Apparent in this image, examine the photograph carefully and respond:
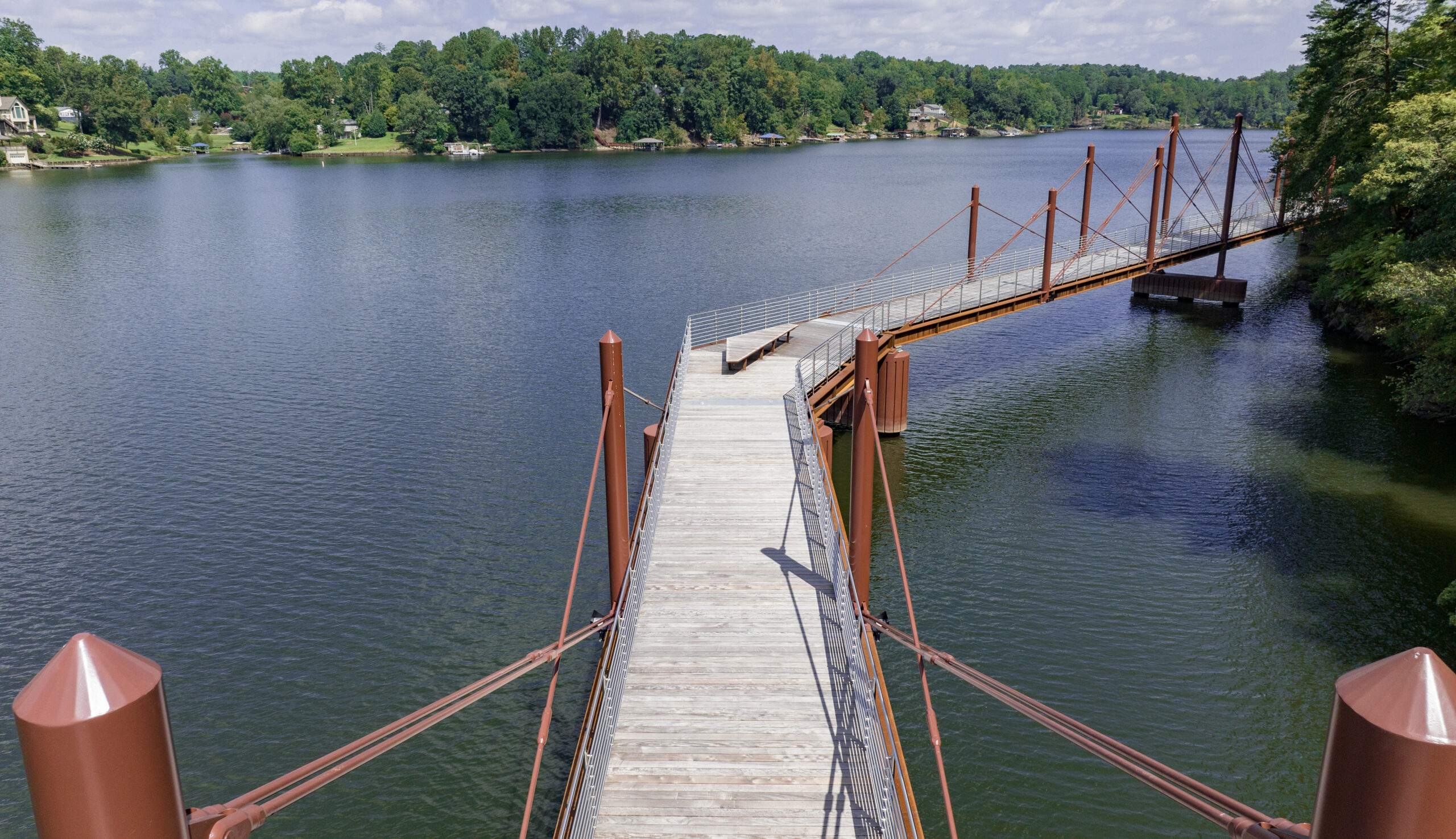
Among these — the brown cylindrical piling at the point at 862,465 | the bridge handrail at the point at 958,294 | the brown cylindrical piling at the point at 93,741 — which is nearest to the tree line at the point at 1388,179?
the bridge handrail at the point at 958,294

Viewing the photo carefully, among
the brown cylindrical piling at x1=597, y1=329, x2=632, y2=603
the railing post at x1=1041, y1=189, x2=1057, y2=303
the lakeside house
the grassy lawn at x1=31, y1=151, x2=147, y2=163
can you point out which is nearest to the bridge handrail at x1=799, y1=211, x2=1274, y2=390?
the railing post at x1=1041, y1=189, x2=1057, y2=303

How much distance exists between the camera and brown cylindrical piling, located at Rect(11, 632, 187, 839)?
8.23 feet

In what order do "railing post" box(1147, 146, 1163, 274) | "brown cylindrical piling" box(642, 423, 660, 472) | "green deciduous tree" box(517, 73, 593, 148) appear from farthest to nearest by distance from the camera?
"green deciduous tree" box(517, 73, 593, 148) < "railing post" box(1147, 146, 1163, 274) < "brown cylindrical piling" box(642, 423, 660, 472)

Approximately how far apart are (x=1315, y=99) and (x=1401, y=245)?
16.1 m

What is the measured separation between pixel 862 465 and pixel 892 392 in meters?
14.4

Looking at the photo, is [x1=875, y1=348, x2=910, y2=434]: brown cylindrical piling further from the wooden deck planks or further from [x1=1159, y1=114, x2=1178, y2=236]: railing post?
[x1=1159, y1=114, x2=1178, y2=236]: railing post

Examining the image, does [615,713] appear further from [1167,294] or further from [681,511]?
[1167,294]

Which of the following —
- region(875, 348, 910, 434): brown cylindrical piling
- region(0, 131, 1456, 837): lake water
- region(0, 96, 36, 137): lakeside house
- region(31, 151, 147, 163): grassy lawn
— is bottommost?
region(0, 131, 1456, 837): lake water

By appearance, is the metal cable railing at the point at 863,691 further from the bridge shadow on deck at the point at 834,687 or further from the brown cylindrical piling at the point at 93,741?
the brown cylindrical piling at the point at 93,741

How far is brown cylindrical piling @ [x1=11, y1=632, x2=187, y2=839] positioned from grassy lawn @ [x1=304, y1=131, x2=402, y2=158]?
15735 centimetres

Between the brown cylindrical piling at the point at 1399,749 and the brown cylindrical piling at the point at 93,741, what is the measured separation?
3.12 m

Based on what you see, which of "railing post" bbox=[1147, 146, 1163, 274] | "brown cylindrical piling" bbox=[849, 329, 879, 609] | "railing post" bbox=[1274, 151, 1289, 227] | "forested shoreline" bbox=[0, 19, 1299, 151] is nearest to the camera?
"brown cylindrical piling" bbox=[849, 329, 879, 609]

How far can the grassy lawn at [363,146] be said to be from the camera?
148750 millimetres

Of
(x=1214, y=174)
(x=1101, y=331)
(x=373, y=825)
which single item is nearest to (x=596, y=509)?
(x=373, y=825)
